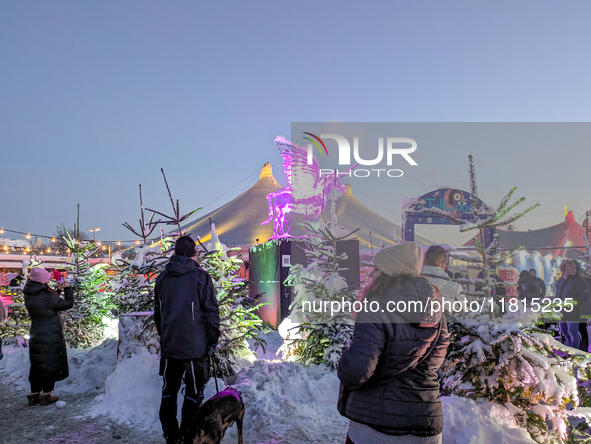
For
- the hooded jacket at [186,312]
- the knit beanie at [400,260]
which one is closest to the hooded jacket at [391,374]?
the knit beanie at [400,260]

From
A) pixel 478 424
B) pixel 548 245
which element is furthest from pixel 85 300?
pixel 548 245

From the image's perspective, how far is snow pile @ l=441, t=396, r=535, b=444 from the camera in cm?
325

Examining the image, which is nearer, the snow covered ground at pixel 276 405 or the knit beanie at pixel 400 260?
the knit beanie at pixel 400 260

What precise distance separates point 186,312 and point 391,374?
86.2 inches

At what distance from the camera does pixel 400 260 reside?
220 cm

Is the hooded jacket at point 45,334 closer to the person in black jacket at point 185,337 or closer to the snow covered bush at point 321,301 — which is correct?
the person in black jacket at point 185,337

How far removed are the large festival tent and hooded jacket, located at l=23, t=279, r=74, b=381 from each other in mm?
16477

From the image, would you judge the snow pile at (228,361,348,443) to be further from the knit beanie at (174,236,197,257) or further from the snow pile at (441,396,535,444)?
the knit beanie at (174,236,197,257)

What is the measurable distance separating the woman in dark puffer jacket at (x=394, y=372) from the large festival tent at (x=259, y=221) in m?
19.6

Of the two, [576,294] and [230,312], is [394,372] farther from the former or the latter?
[576,294]

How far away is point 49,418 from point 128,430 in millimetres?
1205

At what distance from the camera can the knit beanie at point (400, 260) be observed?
7.23ft

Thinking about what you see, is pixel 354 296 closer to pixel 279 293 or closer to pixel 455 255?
pixel 455 255

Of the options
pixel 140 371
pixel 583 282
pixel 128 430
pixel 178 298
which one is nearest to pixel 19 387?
pixel 140 371
